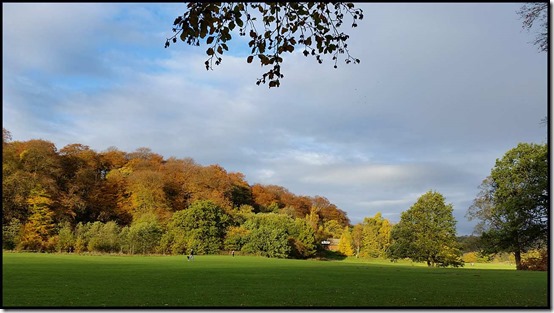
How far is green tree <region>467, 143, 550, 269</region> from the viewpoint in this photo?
23.2 m

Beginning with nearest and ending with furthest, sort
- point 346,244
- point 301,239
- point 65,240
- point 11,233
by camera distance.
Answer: point 11,233 < point 65,240 < point 301,239 < point 346,244

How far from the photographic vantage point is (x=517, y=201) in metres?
24.0

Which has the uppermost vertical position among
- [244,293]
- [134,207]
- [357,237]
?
[134,207]

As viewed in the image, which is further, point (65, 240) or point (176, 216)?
point (176, 216)

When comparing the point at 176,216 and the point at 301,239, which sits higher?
the point at 176,216

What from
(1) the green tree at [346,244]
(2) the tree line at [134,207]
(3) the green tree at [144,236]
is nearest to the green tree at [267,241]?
(2) the tree line at [134,207]

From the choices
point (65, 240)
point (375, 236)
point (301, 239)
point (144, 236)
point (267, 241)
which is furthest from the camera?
point (375, 236)

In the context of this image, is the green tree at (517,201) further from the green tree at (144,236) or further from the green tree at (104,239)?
the green tree at (104,239)

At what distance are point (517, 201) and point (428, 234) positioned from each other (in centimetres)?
1784

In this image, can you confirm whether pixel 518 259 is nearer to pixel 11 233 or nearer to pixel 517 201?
pixel 517 201

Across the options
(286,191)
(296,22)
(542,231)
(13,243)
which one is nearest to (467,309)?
(296,22)

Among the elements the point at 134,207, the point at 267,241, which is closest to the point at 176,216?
the point at 134,207

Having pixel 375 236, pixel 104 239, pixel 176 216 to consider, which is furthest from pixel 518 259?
pixel 104 239

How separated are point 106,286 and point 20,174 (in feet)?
108
